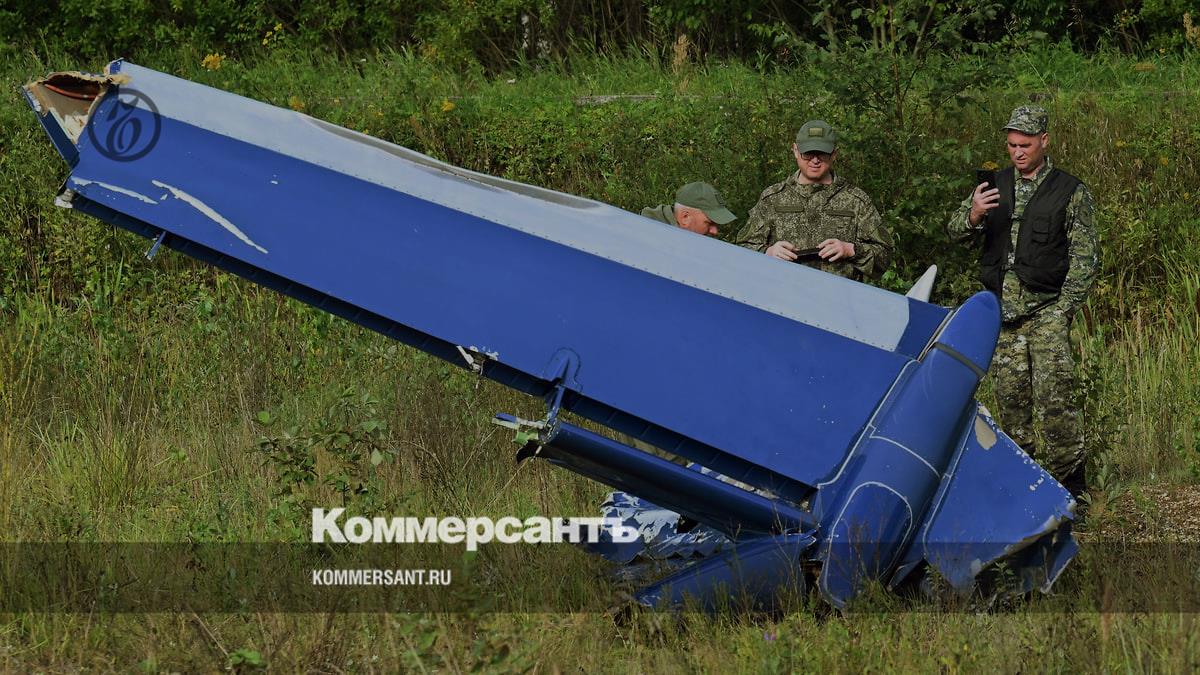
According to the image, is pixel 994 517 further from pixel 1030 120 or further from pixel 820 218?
pixel 1030 120

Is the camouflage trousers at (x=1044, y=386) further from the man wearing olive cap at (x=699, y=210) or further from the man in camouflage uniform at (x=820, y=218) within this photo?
the man wearing olive cap at (x=699, y=210)

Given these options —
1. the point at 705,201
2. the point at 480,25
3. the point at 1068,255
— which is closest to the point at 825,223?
the point at 705,201

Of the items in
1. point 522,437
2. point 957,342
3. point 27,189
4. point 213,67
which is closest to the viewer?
point 522,437

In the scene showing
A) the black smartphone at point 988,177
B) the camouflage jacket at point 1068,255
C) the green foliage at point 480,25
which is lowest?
the green foliage at point 480,25

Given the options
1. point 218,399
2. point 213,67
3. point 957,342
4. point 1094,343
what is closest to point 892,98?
point 1094,343

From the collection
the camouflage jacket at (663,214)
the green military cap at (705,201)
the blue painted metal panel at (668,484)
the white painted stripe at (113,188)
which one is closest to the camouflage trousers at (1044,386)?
the green military cap at (705,201)

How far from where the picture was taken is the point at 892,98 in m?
9.00

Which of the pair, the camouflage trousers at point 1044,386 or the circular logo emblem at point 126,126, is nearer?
the circular logo emblem at point 126,126

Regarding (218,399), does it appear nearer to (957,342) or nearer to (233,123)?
(233,123)

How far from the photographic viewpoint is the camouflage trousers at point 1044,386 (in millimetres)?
7188

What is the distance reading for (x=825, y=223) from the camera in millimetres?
7176

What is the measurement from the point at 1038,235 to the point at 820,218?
3.44 feet

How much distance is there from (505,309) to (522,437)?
0.60 metres

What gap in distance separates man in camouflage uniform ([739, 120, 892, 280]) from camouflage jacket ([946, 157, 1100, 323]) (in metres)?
0.50
